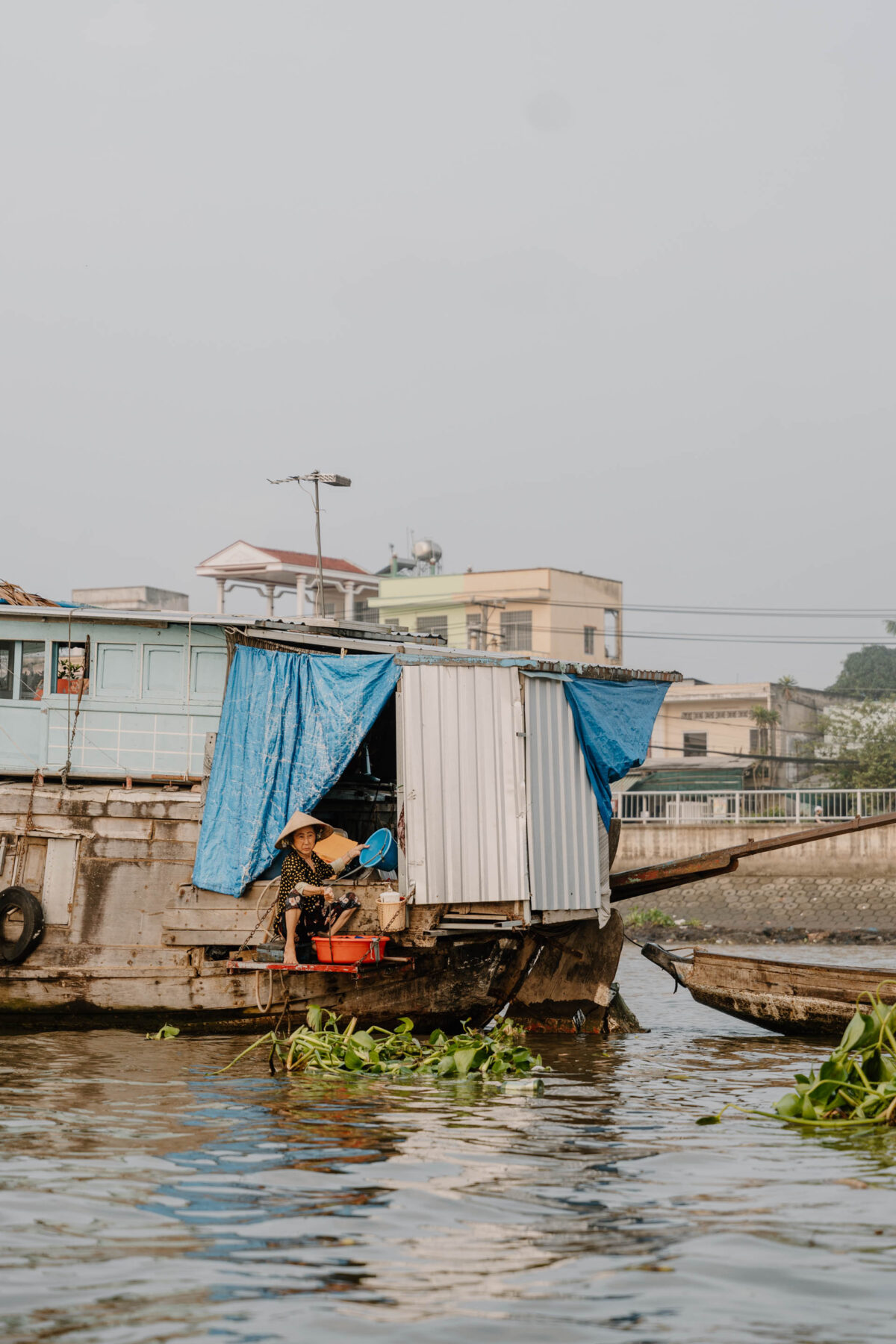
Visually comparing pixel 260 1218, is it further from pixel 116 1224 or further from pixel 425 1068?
pixel 425 1068

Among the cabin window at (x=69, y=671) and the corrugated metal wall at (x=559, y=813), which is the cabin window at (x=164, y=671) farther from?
the corrugated metal wall at (x=559, y=813)

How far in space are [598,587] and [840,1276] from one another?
130ft

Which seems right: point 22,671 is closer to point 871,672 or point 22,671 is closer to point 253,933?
point 253,933

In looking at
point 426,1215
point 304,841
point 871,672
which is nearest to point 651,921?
point 304,841

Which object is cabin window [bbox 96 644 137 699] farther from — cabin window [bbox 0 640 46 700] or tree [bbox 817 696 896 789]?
tree [bbox 817 696 896 789]

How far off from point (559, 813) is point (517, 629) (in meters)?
30.6

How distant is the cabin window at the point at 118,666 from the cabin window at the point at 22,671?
2.12 ft

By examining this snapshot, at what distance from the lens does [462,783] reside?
37.1 ft

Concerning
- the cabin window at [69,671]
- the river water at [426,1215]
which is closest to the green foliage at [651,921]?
the cabin window at [69,671]

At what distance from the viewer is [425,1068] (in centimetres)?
998

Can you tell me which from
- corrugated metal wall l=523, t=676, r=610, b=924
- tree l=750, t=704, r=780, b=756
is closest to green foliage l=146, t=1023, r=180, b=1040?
corrugated metal wall l=523, t=676, r=610, b=924

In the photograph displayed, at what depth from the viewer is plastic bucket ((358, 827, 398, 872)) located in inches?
453

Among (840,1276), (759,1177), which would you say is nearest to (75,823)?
(759,1177)

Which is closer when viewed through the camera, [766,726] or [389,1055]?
[389,1055]
